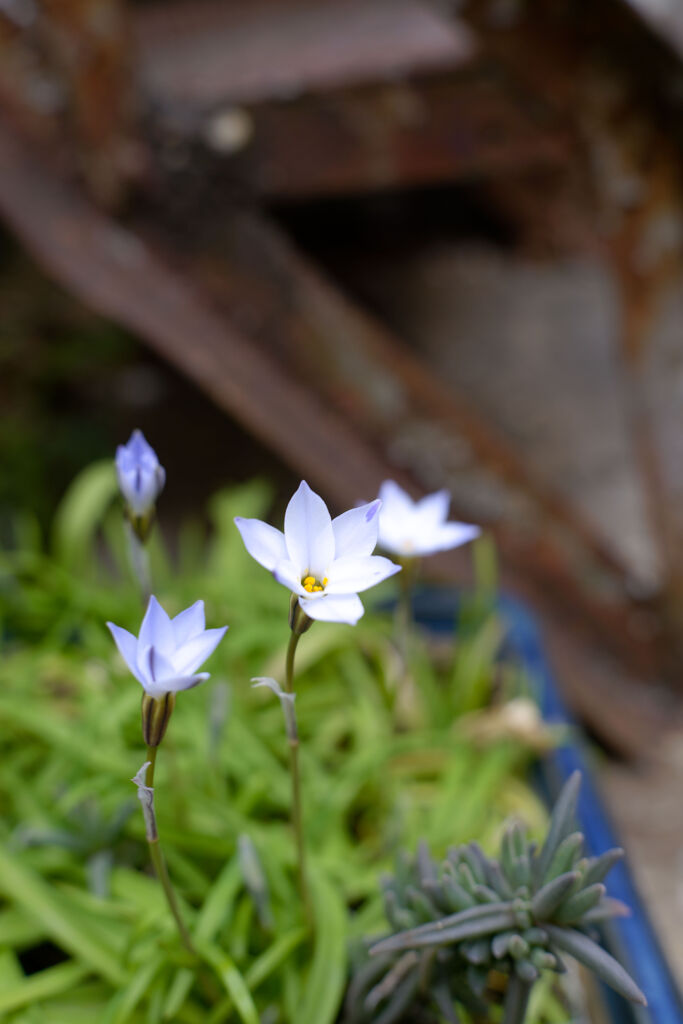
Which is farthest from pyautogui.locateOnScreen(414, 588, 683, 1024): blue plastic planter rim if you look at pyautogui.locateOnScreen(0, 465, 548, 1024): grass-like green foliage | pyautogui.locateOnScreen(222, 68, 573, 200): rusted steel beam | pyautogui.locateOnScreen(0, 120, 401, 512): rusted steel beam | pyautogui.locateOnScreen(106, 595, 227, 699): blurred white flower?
pyautogui.locateOnScreen(222, 68, 573, 200): rusted steel beam

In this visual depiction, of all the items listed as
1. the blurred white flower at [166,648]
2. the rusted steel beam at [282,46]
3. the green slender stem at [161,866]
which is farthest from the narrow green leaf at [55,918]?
the rusted steel beam at [282,46]

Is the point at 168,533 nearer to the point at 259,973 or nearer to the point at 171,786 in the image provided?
the point at 171,786

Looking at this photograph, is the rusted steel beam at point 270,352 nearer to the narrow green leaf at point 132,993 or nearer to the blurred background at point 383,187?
the blurred background at point 383,187

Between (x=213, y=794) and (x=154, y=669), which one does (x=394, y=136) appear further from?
(x=154, y=669)

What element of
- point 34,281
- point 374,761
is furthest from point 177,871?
point 34,281

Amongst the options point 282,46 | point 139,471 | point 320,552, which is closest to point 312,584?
point 320,552

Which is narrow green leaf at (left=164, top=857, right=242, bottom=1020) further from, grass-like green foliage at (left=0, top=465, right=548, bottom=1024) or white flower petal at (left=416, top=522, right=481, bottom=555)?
white flower petal at (left=416, top=522, right=481, bottom=555)
